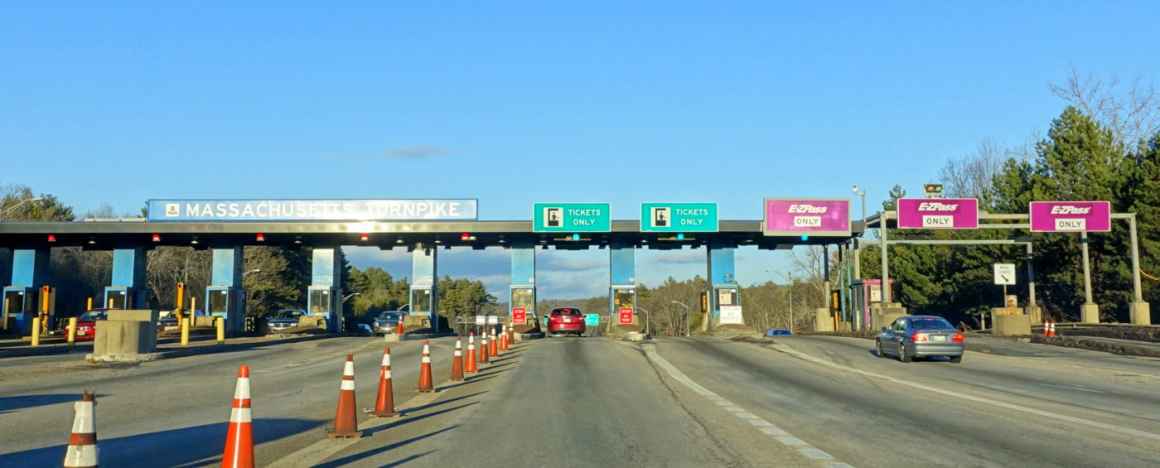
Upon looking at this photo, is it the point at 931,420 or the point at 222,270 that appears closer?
the point at 931,420

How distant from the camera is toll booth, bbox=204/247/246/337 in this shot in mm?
55156

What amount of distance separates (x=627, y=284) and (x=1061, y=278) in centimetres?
2686

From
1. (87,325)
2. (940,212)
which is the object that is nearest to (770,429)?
(87,325)

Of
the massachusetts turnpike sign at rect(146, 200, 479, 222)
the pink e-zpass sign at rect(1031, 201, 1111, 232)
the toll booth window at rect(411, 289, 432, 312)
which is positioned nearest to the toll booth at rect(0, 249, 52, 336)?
the massachusetts turnpike sign at rect(146, 200, 479, 222)

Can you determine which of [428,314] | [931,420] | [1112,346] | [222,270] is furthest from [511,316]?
[931,420]

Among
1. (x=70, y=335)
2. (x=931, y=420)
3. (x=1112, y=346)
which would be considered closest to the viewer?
(x=931, y=420)

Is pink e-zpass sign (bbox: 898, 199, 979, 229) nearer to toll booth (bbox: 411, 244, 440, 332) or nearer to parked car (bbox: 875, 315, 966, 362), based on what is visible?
parked car (bbox: 875, 315, 966, 362)

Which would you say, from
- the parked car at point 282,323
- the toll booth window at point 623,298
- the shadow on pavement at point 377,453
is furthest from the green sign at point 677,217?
the shadow on pavement at point 377,453

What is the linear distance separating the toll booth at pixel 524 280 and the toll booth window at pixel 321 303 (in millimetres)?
11036

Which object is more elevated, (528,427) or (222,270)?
Result: (222,270)

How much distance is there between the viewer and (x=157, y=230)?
50.5 metres

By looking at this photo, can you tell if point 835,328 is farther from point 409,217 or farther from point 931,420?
point 931,420

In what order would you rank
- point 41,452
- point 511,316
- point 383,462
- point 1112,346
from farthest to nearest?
point 511,316
point 1112,346
point 41,452
point 383,462

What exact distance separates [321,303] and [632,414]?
47.9 m
